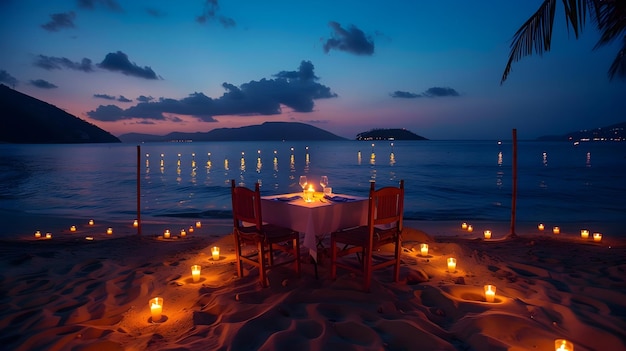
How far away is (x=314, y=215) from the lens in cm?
395

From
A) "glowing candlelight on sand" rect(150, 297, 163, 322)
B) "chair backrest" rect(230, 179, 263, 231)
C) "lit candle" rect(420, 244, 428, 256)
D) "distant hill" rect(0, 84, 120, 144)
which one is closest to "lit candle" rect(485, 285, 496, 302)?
"lit candle" rect(420, 244, 428, 256)

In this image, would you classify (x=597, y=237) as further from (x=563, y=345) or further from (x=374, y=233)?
(x=563, y=345)

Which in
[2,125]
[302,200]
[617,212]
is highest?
[2,125]

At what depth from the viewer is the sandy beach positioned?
8.95ft

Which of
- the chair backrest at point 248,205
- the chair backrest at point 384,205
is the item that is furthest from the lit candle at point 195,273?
the chair backrest at point 384,205

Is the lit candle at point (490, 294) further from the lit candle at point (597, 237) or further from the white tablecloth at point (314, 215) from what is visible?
the lit candle at point (597, 237)

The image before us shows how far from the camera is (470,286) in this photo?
3889 mm

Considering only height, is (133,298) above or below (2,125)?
below

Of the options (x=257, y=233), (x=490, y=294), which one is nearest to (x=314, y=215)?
(x=257, y=233)

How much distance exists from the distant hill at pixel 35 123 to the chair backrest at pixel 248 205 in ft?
468

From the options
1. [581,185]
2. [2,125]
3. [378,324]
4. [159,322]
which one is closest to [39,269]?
[159,322]

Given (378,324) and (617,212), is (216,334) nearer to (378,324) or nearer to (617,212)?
(378,324)

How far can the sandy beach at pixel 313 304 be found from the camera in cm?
273

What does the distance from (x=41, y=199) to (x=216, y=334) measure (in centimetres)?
1836
